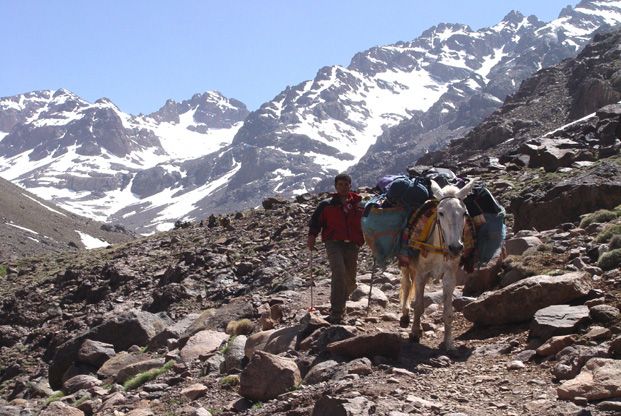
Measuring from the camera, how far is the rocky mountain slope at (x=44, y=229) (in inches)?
3772

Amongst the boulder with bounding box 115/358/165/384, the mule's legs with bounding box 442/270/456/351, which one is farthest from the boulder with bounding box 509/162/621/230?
the boulder with bounding box 115/358/165/384

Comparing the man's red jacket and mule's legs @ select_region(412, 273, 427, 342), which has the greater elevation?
the man's red jacket

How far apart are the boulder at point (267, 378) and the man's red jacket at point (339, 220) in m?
2.77

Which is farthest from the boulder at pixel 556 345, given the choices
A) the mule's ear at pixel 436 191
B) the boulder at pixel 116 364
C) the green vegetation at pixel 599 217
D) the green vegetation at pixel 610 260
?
the boulder at pixel 116 364

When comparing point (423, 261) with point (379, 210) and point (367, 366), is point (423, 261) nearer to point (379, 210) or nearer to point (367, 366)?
point (379, 210)

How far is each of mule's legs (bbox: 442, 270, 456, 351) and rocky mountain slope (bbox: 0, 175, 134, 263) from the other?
272 feet

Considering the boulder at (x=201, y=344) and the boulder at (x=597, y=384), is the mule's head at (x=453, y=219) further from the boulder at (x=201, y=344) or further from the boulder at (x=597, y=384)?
the boulder at (x=201, y=344)

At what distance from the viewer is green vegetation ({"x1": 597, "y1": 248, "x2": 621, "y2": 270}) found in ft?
34.3

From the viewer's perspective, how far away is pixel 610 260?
10.6 metres

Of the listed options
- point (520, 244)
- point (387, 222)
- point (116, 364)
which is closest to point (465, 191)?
point (387, 222)

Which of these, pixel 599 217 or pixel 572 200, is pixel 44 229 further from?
pixel 599 217

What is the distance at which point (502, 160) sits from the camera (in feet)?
97.7

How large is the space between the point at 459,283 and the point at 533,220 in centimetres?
460

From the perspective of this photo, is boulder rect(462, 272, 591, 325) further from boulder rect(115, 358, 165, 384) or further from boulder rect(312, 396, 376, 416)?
boulder rect(115, 358, 165, 384)
